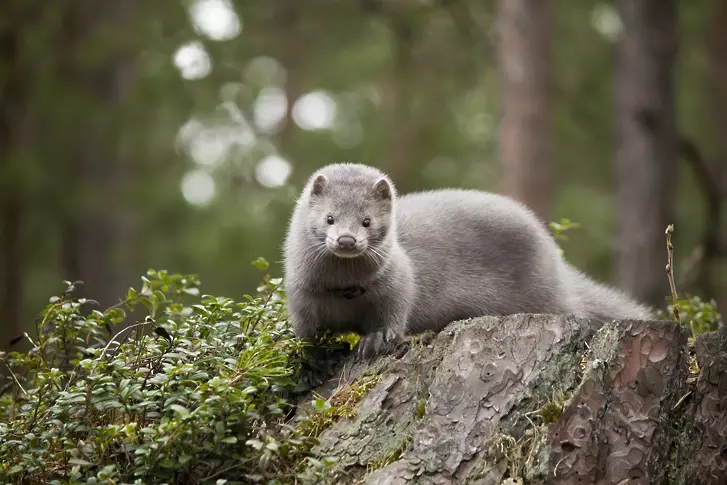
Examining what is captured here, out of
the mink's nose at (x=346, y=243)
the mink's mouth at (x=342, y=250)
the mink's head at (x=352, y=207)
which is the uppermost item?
the mink's head at (x=352, y=207)

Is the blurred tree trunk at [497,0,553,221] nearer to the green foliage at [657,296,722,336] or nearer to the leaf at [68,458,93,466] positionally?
the green foliage at [657,296,722,336]

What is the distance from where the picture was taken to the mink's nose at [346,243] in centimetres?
477

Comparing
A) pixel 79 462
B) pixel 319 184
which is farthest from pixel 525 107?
pixel 79 462

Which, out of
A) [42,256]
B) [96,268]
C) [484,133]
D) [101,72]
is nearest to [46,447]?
[96,268]

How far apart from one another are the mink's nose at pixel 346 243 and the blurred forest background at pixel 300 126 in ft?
12.1

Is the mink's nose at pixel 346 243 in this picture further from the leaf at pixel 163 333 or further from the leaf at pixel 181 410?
the leaf at pixel 181 410

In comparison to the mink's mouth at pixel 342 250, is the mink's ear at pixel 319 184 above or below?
above

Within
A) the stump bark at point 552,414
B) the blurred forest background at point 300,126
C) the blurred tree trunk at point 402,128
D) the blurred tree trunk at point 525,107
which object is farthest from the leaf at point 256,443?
the blurred tree trunk at point 402,128

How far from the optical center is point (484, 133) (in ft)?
78.1

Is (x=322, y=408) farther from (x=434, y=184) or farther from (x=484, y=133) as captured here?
(x=484, y=133)

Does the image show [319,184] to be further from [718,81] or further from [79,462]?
[718,81]

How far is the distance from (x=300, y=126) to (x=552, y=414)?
52.6 feet

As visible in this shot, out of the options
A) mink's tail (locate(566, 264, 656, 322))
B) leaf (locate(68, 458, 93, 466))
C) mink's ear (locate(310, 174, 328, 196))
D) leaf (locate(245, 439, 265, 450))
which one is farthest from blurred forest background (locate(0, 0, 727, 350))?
leaf (locate(68, 458, 93, 466))

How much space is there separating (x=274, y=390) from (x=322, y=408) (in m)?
0.45
